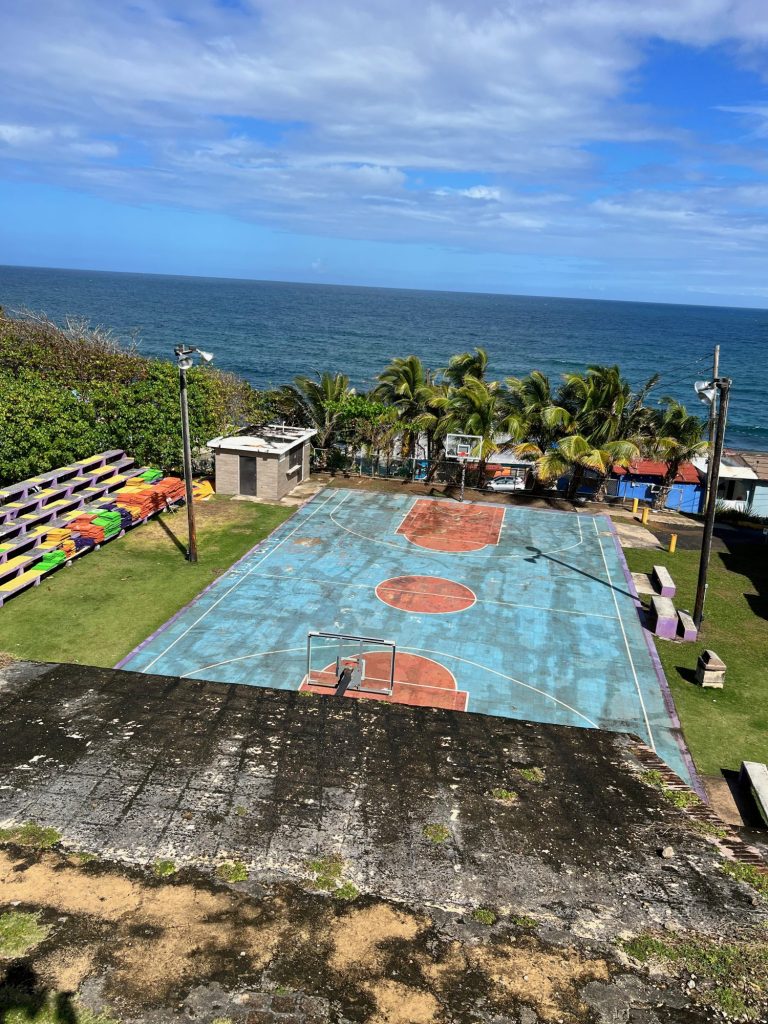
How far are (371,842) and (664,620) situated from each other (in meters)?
16.1

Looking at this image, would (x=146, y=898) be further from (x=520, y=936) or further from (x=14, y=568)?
(x=14, y=568)

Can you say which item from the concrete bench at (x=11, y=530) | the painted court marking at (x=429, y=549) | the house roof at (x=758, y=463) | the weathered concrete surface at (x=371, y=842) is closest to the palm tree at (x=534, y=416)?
the painted court marking at (x=429, y=549)

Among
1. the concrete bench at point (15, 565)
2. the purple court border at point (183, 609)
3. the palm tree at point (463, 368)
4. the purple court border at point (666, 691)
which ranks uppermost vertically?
the palm tree at point (463, 368)

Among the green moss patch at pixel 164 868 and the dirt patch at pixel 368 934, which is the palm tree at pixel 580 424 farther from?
the green moss patch at pixel 164 868

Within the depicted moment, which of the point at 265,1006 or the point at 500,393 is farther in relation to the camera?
the point at 500,393

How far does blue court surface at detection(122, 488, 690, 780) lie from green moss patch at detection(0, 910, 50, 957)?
424 inches

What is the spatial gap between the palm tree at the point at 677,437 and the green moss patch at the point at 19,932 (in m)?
33.4

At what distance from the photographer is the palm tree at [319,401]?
38938 mm

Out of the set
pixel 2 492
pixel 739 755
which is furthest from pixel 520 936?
pixel 2 492

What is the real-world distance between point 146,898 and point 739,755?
1410 cm

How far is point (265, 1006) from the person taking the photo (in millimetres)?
6551

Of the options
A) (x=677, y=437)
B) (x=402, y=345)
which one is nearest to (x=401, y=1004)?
(x=677, y=437)

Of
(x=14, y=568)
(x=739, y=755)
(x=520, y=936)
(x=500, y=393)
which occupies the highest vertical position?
(x=500, y=393)

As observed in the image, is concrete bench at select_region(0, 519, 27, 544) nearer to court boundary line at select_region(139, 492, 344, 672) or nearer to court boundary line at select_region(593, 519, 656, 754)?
court boundary line at select_region(139, 492, 344, 672)
